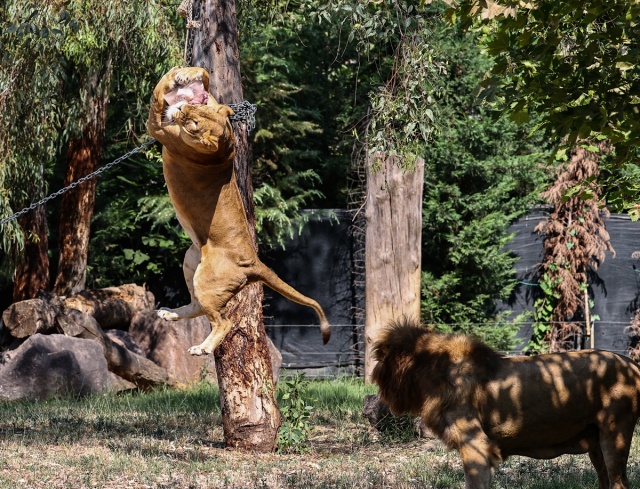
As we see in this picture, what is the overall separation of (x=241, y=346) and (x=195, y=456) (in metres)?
1.09

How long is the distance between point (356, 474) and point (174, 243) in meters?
7.44

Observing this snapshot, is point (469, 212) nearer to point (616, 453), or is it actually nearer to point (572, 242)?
point (572, 242)

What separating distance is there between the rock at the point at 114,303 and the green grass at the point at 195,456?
200cm

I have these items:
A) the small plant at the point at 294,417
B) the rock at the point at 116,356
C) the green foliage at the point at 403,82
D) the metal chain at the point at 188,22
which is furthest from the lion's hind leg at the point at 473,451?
the rock at the point at 116,356

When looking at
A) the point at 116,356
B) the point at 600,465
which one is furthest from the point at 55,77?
the point at 600,465

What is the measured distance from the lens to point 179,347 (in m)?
13.3

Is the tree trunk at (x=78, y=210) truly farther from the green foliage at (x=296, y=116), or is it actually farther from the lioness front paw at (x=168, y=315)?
Result: the lioness front paw at (x=168, y=315)

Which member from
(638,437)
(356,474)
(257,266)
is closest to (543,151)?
(638,437)

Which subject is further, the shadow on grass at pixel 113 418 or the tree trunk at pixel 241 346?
the shadow on grass at pixel 113 418

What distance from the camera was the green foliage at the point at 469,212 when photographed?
13.9 metres

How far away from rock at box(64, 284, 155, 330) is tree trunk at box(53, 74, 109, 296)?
0.44m

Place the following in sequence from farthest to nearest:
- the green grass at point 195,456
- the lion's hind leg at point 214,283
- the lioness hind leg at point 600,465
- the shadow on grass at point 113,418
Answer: the shadow on grass at point 113,418 → the green grass at point 195,456 → the lioness hind leg at point 600,465 → the lion's hind leg at point 214,283

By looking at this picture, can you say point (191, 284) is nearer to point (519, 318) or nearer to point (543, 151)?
point (519, 318)

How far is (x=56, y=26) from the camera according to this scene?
34.6ft
